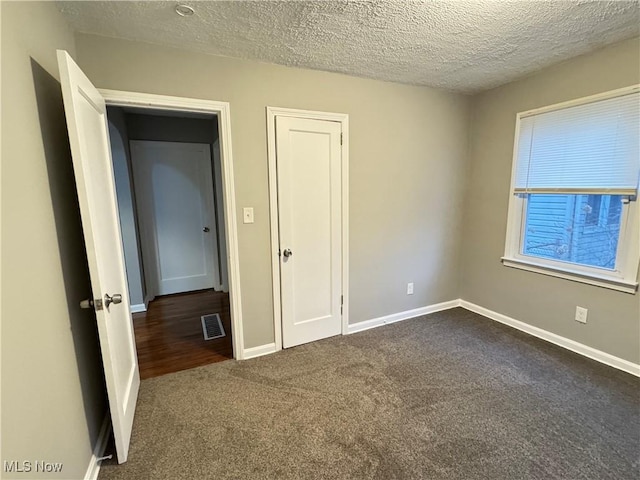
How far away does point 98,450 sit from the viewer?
Answer: 64.6 inches

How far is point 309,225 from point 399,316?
1.50 metres

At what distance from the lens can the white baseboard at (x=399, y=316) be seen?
3100 millimetres

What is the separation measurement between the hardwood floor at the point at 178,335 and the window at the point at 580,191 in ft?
9.88

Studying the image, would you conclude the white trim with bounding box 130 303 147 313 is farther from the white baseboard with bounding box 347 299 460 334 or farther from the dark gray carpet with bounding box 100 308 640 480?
the white baseboard with bounding box 347 299 460 334

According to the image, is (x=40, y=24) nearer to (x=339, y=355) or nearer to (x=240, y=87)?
(x=240, y=87)

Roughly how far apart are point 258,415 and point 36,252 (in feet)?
4.89

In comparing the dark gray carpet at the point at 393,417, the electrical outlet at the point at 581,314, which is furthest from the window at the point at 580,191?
the dark gray carpet at the point at 393,417

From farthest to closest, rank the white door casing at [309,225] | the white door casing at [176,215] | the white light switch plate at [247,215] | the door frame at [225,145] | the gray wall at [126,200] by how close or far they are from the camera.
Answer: the white door casing at [176,215] < the gray wall at [126,200] < the white door casing at [309,225] < the white light switch plate at [247,215] < the door frame at [225,145]

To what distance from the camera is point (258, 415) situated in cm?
195

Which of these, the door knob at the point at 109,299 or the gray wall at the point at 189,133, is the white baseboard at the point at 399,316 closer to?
the gray wall at the point at 189,133

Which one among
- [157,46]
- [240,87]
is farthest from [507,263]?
[157,46]

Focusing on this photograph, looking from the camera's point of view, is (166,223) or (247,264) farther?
(166,223)

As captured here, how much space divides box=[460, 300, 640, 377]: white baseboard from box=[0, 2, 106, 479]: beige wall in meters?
3.50

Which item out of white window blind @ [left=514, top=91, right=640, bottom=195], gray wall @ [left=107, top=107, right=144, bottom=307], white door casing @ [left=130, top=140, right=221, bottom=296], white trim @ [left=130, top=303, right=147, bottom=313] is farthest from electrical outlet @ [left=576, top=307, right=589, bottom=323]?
white trim @ [left=130, top=303, right=147, bottom=313]
